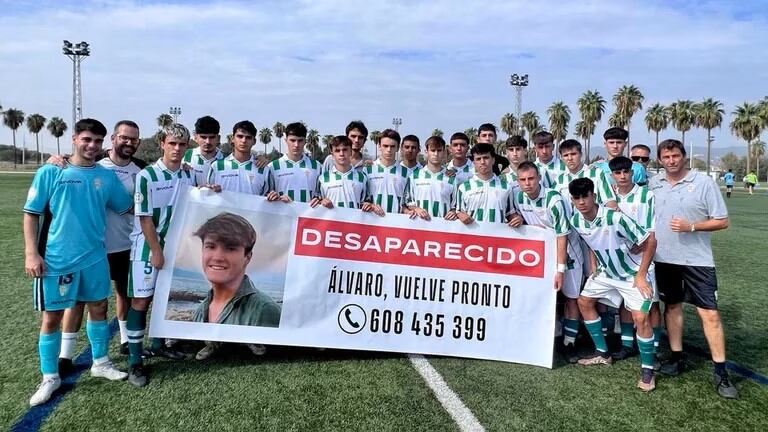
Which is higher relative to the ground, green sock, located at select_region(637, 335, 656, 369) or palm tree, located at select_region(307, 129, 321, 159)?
palm tree, located at select_region(307, 129, 321, 159)

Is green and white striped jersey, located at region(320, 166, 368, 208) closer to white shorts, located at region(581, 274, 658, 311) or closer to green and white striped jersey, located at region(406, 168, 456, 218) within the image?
green and white striped jersey, located at region(406, 168, 456, 218)

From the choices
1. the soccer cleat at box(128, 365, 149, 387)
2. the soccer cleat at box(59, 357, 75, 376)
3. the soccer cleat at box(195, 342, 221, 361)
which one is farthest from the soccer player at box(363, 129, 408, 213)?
the soccer cleat at box(59, 357, 75, 376)

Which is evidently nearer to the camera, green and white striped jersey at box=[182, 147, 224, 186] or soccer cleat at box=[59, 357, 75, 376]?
soccer cleat at box=[59, 357, 75, 376]

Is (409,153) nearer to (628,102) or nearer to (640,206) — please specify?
(640,206)

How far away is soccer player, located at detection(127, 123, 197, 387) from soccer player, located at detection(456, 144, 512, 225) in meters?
2.60

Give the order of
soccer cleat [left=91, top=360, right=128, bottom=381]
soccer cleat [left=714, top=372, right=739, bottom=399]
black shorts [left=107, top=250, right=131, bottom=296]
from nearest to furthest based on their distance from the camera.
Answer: soccer cleat [left=714, top=372, right=739, bottom=399] → soccer cleat [left=91, top=360, right=128, bottom=381] → black shorts [left=107, top=250, right=131, bottom=296]

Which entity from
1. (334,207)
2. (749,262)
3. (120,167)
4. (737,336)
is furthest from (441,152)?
(749,262)

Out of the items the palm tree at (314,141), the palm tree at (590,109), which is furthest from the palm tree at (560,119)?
the palm tree at (314,141)

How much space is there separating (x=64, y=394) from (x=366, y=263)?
2.56 meters

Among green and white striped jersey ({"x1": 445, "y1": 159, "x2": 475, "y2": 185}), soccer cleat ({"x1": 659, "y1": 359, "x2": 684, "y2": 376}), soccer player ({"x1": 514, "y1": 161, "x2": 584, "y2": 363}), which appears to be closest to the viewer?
soccer cleat ({"x1": 659, "y1": 359, "x2": 684, "y2": 376})

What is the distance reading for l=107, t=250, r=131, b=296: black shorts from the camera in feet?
14.1

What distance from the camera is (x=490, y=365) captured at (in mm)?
4281

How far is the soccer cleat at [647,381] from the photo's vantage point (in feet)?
12.7

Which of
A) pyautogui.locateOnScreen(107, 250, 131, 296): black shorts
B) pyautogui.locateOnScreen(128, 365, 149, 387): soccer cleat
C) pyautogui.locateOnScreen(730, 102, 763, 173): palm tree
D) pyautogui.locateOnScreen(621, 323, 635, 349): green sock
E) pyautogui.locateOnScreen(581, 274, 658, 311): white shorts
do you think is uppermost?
pyautogui.locateOnScreen(730, 102, 763, 173): palm tree
